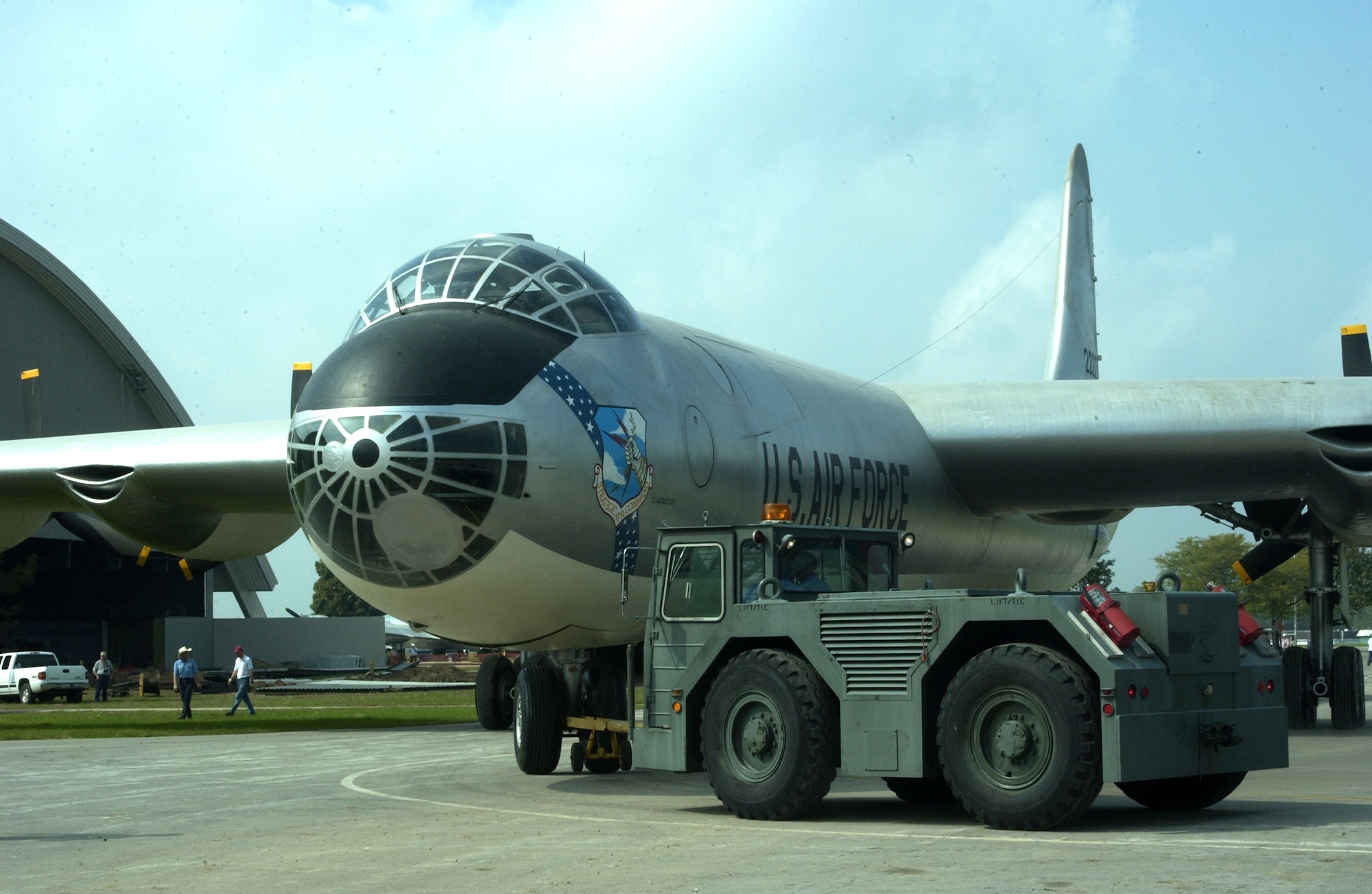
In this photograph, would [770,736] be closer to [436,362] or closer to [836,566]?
[836,566]

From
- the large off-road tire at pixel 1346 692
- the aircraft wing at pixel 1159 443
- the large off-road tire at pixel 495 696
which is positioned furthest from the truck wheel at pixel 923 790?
the large off-road tire at pixel 495 696

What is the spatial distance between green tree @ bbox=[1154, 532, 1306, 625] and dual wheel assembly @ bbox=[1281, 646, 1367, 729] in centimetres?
5976

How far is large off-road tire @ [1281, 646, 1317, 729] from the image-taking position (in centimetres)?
2142

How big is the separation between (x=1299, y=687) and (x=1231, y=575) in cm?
6291

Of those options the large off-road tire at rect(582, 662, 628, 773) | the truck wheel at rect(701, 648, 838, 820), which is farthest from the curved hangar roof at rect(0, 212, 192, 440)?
the truck wheel at rect(701, 648, 838, 820)

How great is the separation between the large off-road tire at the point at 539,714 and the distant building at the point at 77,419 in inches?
1794

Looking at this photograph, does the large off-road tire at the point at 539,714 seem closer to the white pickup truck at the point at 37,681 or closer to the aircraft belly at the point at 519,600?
the aircraft belly at the point at 519,600

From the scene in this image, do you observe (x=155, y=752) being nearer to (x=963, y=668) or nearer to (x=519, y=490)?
(x=519, y=490)

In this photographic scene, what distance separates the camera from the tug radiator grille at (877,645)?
10.4 metres

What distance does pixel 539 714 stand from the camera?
14719 mm

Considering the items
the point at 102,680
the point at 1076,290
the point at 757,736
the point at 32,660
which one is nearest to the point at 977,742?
the point at 757,736

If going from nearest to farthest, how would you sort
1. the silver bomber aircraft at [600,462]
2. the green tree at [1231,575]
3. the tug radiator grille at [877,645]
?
1. the tug radiator grille at [877,645]
2. the silver bomber aircraft at [600,462]
3. the green tree at [1231,575]

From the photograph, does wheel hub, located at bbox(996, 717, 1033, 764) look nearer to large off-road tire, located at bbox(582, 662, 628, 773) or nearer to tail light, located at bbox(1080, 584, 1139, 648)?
tail light, located at bbox(1080, 584, 1139, 648)

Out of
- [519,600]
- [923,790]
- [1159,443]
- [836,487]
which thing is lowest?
[923,790]
